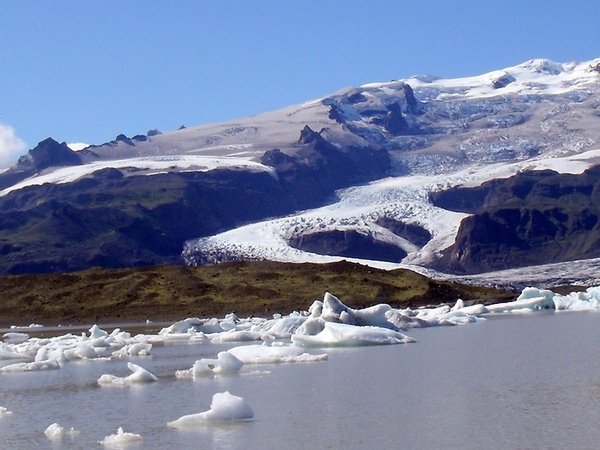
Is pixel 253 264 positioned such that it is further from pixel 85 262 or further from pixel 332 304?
pixel 85 262

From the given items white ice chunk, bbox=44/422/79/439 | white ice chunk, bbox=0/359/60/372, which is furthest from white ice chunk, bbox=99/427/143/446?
white ice chunk, bbox=0/359/60/372

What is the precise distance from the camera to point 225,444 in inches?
859

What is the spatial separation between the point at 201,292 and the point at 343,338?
1734 inches

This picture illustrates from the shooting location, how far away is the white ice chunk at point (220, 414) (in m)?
24.2

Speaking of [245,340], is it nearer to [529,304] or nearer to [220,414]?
[220,414]

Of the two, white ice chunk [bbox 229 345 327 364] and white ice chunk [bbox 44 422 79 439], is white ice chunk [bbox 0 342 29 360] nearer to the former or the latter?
white ice chunk [bbox 229 345 327 364]

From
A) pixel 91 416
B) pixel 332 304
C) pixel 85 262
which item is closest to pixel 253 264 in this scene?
pixel 332 304

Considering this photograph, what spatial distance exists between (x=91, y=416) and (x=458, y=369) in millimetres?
13016

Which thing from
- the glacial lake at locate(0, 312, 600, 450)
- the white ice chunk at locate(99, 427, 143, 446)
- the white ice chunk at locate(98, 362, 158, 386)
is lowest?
the glacial lake at locate(0, 312, 600, 450)

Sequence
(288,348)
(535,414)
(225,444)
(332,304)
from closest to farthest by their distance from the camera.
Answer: (225,444) → (535,414) → (288,348) → (332,304)

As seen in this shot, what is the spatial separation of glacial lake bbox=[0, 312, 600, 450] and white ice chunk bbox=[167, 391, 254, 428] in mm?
364

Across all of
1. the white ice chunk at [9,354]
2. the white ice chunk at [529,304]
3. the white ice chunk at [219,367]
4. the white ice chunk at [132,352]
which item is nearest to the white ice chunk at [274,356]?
the white ice chunk at [219,367]

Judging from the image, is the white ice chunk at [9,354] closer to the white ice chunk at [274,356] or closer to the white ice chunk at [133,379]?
the white ice chunk at [274,356]

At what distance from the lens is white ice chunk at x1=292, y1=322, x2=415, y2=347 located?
44.6 meters
